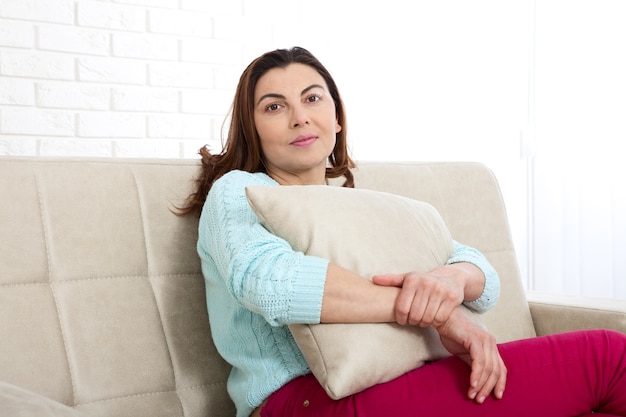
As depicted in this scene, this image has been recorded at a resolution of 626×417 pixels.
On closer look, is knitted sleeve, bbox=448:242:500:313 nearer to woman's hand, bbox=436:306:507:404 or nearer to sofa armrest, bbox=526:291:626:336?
woman's hand, bbox=436:306:507:404

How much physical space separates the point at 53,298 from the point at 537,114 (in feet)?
9.56

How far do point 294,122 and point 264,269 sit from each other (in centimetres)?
51

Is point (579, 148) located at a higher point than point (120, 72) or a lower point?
lower

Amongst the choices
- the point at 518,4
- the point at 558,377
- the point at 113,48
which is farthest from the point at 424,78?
the point at 558,377

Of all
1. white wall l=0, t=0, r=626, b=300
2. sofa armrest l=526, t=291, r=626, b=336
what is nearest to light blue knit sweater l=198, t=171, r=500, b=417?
sofa armrest l=526, t=291, r=626, b=336

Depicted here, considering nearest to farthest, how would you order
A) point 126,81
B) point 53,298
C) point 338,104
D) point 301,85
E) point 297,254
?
point 297,254
point 53,298
point 301,85
point 338,104
point 126,81

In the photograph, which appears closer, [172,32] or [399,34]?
A: [172,32]

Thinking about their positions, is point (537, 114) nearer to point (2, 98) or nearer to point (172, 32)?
point (172, 32)

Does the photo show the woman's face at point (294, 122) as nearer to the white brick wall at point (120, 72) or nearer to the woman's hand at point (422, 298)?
the woman's hand at point (422, 298)

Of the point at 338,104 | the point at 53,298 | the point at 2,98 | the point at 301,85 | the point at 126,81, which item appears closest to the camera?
the point at 53,298

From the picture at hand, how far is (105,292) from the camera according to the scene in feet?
5.06

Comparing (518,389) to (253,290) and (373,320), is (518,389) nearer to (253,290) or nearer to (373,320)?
(373,320)

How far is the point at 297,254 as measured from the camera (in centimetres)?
130

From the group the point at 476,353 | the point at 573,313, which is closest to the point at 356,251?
the point at 476,353
